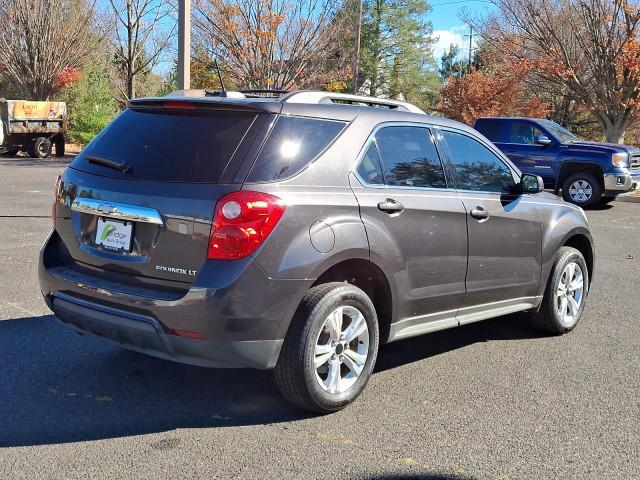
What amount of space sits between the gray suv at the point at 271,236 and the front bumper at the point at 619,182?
11.1 m

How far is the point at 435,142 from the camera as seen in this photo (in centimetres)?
475

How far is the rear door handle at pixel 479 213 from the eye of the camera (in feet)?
15.7

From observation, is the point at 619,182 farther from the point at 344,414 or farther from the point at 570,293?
the point at 344,414

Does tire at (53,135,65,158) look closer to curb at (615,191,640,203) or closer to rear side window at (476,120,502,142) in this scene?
rear side window at (476,120,502,142)

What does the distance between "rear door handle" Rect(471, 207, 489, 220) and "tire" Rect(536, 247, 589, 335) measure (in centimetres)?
104

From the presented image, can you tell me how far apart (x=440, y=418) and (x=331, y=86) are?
24.5 metres

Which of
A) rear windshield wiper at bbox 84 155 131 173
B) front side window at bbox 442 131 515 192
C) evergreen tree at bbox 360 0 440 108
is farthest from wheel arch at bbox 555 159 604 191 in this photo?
evergreen tree at bbox 360 0 440 108

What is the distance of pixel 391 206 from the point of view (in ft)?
13.8

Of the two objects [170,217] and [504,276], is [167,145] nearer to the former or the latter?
[170,217]

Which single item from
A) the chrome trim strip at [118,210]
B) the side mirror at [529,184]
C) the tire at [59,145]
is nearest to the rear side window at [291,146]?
the chrome trim strip at [118,210]

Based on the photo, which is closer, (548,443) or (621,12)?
(548,443)

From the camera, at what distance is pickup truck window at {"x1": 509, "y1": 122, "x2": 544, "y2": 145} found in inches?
614

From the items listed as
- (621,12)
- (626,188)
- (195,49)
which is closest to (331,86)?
(195,49)

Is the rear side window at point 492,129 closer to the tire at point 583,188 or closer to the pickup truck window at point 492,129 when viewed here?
the pickup truck window at point 492,129
